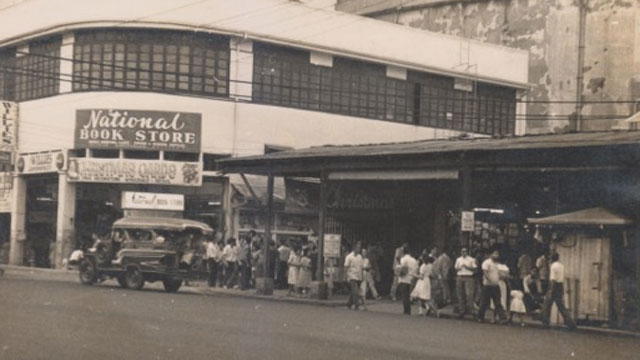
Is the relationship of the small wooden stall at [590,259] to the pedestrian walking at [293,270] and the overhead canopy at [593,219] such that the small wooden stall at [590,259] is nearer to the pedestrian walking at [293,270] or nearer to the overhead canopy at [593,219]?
the overhead canopy at [593,219]

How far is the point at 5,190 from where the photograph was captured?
41500 millimetres

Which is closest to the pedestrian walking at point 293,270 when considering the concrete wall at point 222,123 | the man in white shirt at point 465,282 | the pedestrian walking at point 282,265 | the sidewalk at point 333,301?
the sidewalk at point 333,301

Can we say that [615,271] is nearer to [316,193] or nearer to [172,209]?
[316,193]

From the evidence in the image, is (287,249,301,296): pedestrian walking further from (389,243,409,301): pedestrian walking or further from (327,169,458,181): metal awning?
(389,243,409,301): pedestrian walking

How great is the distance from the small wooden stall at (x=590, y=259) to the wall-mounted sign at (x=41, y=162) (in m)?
22.4

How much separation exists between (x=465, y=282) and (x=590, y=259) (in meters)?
3.23

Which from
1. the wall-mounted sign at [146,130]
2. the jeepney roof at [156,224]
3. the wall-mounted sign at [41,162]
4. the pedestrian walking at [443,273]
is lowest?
the pedestrian walking at [443,273]

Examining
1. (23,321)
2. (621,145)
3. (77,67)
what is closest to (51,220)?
(77,67)

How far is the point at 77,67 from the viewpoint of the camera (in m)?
37.2

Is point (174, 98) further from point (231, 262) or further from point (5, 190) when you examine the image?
point (5, 190)

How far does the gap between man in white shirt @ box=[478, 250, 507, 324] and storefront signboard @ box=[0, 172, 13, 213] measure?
86.0 feet

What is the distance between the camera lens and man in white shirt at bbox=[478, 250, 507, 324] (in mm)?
21703

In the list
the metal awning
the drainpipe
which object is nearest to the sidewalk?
the metal awning

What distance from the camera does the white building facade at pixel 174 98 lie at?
35719mm
